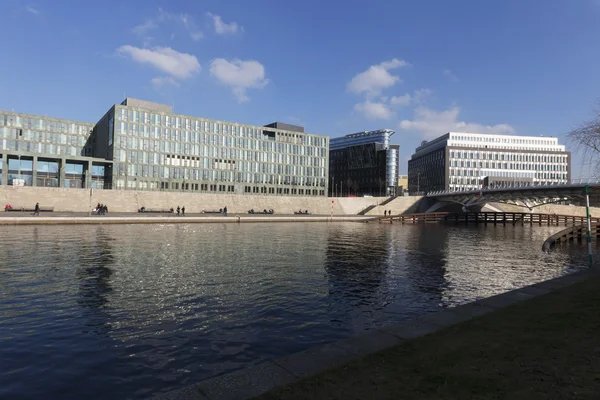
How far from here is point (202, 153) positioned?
112125 millimetres

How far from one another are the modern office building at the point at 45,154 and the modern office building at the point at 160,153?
0.69 feet

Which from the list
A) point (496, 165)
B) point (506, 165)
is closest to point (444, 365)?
point (496, 165)

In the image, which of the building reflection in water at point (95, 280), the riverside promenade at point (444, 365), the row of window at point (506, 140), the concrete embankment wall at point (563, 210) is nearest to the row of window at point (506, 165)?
the row of window at point (506, 140)

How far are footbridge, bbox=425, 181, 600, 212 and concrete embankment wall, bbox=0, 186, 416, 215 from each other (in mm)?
18603

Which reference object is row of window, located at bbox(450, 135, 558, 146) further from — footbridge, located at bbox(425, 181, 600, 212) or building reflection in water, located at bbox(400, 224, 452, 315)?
building reflection in water, located at bbox(400, 224, 452, 315)

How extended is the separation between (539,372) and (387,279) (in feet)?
40.4

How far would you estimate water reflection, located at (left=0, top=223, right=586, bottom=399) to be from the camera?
7883 mm

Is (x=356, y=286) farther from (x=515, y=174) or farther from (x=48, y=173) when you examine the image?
(x=515, y=174)

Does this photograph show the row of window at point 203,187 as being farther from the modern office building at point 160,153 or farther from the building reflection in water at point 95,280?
the building reflection in water at point 95,280

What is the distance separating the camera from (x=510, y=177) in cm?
15888

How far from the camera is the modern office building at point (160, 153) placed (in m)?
96.4

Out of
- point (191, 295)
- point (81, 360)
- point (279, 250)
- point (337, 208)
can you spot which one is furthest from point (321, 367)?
point (337, 208)

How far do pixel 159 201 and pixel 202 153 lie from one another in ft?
104

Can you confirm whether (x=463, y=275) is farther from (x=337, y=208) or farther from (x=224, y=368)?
(x=337, y=208)
